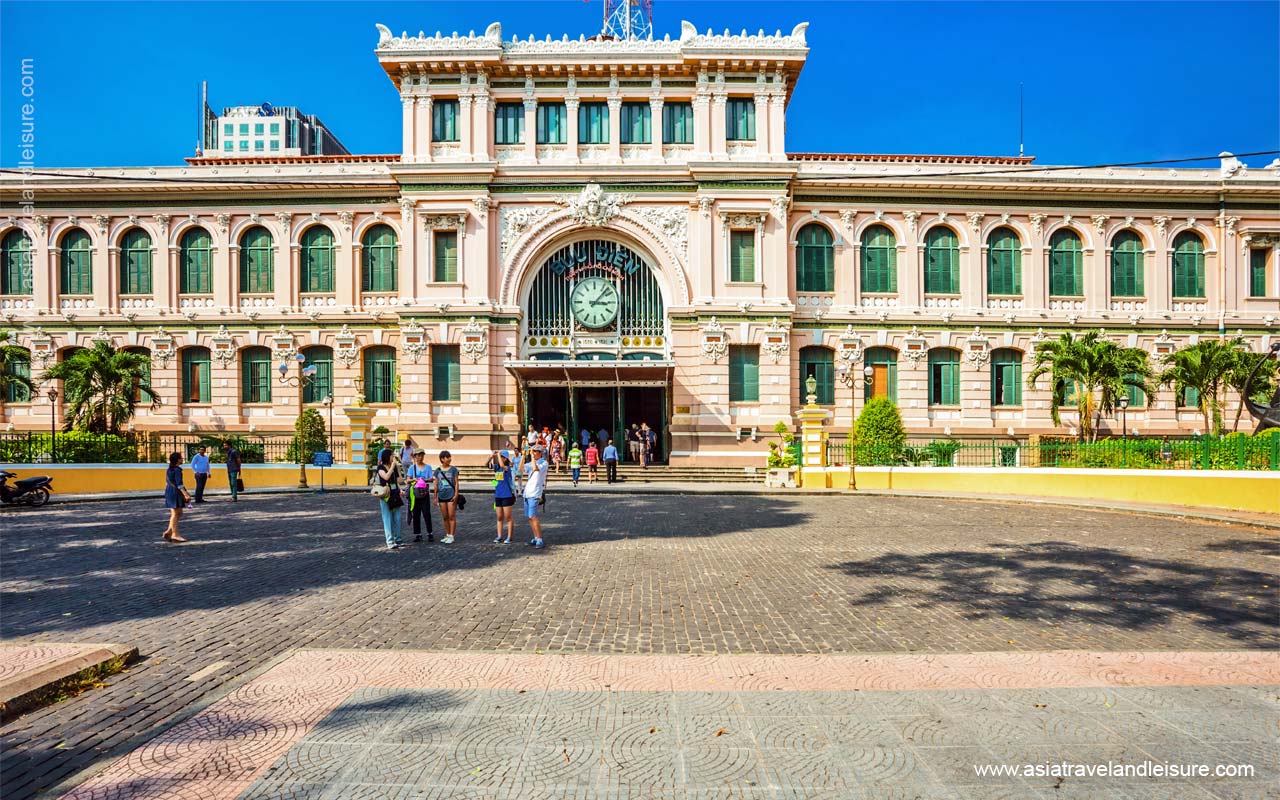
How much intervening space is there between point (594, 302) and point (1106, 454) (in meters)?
19.8

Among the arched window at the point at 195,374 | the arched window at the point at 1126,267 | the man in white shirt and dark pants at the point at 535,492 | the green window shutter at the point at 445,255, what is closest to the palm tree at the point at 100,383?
the arched window at the point at 195,374

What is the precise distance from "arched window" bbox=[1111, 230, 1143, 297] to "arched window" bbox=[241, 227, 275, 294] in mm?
38417

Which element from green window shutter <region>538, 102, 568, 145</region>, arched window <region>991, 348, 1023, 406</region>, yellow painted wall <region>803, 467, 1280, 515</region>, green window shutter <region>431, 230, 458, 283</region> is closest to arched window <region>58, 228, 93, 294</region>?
green window shutter <region>431, 230, 458, 283</region>

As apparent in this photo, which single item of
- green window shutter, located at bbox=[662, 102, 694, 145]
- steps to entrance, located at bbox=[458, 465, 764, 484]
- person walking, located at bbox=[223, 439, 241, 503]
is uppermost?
green window shutter, located at bbox=[662, 102, 694, 145]

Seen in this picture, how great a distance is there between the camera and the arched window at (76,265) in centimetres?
3269

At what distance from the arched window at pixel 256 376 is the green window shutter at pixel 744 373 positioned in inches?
816

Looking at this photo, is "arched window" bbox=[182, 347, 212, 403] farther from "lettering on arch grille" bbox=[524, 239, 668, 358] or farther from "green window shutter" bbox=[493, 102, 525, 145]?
"green window shutter" bbox=[493, 102, 525, 145]

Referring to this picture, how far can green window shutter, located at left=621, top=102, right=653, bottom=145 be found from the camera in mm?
31484

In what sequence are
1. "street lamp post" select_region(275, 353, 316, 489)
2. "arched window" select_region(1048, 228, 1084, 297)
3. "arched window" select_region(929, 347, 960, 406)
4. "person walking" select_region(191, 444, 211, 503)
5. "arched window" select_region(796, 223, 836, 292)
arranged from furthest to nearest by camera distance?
"arched window" select_region(1048, 228, 1084, 297), "arched window" select_region(929, 347, 960, 406), "arched window" select_region(796, 223, 836, 292), "street lamp post" select_region(275, 353, 316, 489), "person walking" select_region(191, 444, 211, 503)

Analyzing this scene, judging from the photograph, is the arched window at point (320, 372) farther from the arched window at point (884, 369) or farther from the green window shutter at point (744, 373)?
the arched window at point (884, 369)

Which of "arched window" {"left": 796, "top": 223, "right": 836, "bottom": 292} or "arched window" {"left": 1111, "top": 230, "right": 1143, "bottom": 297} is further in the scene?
"arched window" {"left": 1111, "top": 230, "right": 1143, "bottom": 297}

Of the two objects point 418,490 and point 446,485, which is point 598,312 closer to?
point 418,490

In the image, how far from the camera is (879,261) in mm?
32438

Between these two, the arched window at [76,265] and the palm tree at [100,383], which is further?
the arched window at [76,265]
